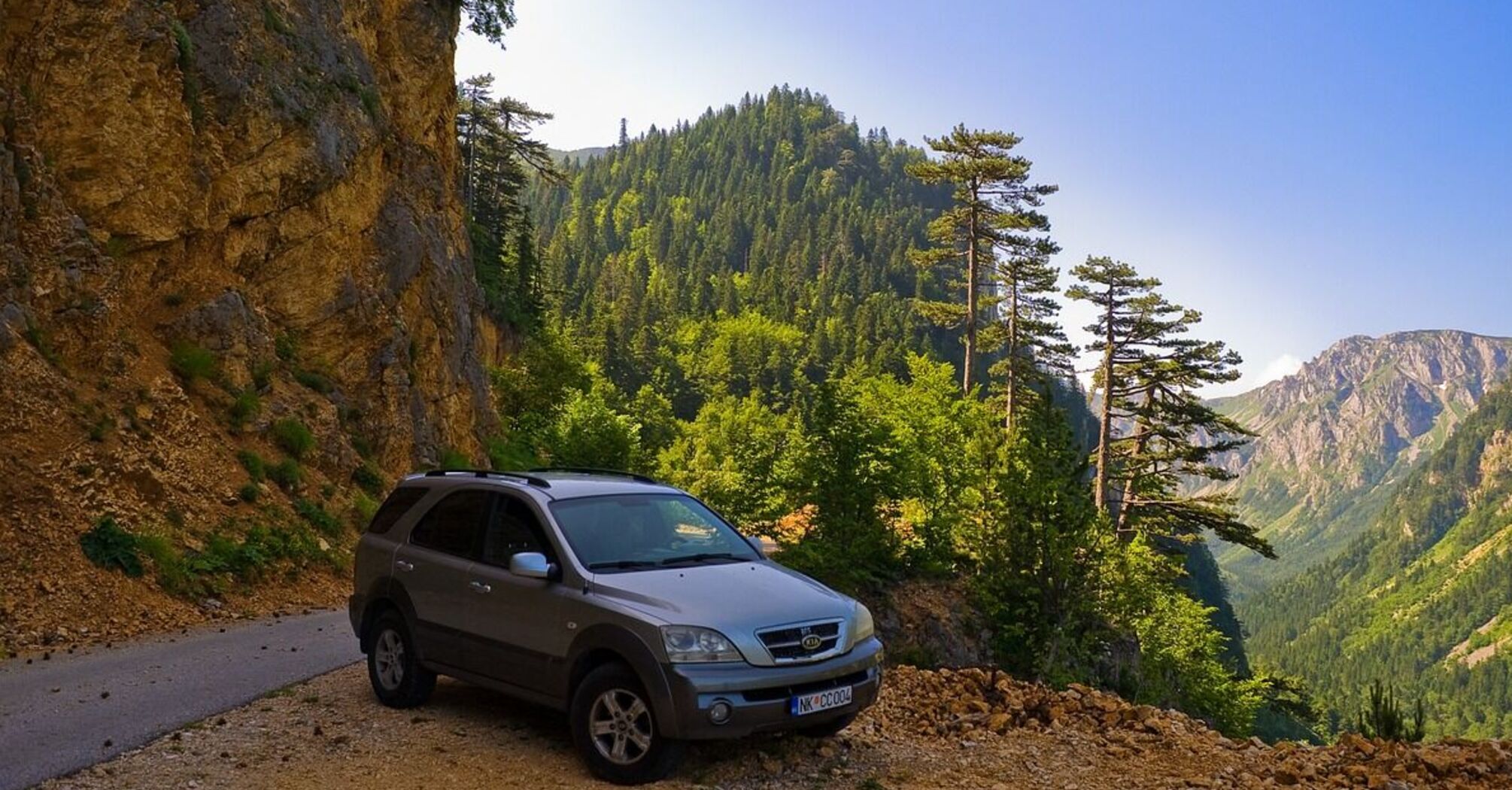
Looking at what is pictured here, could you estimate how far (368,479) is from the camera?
67.6 feet

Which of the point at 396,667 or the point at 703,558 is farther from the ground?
the point at 703,558

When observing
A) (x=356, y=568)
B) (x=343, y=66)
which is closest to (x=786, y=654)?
(x=356, y=568)

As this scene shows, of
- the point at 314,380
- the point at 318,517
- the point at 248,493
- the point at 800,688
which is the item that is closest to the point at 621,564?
the point at 800,688

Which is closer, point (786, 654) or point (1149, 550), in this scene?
point (786, 654)

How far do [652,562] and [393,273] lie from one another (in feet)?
68.6

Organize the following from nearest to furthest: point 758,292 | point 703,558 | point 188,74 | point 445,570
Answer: point 703,558
point 445,570
point 188,74
point 758,292

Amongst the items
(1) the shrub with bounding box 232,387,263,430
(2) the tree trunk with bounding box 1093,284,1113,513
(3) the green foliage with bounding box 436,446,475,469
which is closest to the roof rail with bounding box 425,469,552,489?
(1) the shrub with bounding box 232,387,263,430

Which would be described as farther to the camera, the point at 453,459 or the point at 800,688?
the point at 453,459

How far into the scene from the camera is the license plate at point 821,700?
239 inches

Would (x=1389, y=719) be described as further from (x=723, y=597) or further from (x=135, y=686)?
(x=135, y=686)

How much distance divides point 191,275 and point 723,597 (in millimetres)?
16350

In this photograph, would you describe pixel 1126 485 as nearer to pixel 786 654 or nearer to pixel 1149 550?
pixel 1149 550

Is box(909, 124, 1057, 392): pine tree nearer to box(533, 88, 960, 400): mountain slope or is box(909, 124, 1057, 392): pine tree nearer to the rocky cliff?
the rocky cliff

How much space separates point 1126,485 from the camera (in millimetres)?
37250
